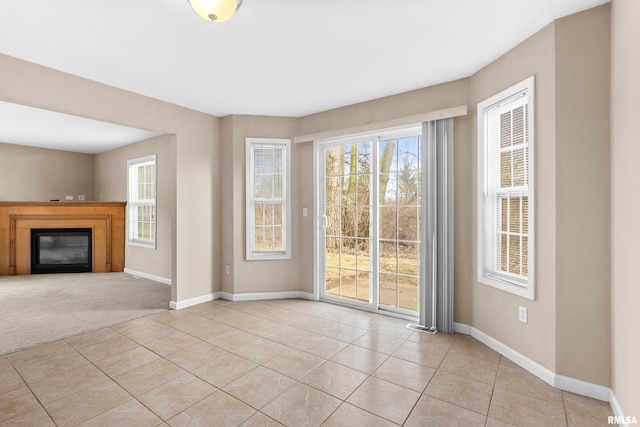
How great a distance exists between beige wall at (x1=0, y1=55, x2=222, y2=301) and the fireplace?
3.87 m

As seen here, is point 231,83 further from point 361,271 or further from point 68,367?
point 68,367

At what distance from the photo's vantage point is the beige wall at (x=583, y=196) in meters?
2.12

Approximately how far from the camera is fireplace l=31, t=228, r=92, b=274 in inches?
255

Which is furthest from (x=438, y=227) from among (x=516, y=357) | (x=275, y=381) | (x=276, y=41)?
(x=276, y=41)

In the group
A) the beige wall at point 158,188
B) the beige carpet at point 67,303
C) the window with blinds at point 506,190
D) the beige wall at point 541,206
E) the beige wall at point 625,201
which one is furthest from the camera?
the beige wall at point 158,188

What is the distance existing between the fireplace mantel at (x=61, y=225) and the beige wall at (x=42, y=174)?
18.2 inches

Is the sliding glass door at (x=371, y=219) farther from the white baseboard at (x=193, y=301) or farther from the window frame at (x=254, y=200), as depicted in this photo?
the white baseboard at (x=193, y=301)

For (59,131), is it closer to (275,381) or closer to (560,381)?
(275,381)

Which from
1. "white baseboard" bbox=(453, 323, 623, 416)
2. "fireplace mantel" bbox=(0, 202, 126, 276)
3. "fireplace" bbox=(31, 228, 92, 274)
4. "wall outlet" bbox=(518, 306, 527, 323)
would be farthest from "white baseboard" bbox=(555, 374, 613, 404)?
"fireplace" bbox=(31, 228, 92, 274)

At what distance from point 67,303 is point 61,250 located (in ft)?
9.62

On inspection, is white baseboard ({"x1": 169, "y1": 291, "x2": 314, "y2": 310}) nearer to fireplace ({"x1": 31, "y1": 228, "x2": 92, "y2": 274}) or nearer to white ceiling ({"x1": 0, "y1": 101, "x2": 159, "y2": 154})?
white ceiling ({"x1": 0, "y1": 101, "x2": 159, "y2": 154})

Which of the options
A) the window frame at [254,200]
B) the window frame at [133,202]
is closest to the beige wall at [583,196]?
the window frame at [254,200]

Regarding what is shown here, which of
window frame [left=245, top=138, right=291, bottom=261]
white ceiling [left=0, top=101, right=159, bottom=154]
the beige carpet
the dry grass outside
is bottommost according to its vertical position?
the beige carpet

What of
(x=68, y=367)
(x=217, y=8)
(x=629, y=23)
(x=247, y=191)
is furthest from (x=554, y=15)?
(x=68, y=367)
